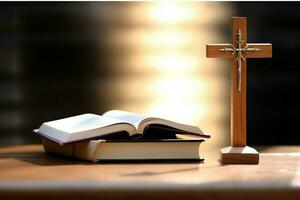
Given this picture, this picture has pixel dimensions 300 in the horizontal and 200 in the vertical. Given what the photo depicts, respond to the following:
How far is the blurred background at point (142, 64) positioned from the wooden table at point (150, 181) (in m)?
0.41

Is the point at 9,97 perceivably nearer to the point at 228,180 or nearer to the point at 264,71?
→ the point at 264,71

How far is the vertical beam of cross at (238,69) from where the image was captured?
1.14 metres

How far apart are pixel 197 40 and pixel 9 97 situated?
435 millimetres

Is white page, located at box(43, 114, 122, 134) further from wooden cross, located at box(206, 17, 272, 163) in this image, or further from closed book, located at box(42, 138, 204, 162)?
wooden cross, located at box(206, 17, 272, 163)

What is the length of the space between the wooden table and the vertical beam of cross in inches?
3.0

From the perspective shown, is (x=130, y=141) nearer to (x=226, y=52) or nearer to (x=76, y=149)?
(x=76, y=149)

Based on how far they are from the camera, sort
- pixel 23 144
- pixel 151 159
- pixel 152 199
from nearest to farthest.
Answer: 1. pixel 152 199
2. pixel 151 159
3. pixel 23 144

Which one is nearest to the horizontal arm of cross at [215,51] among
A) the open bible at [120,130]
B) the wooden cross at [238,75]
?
the wooden cross at [238,75]

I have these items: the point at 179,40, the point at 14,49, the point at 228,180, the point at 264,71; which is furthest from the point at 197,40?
the point at 228,180

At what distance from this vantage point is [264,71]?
4.91ft

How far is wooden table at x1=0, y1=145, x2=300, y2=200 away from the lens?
91cm

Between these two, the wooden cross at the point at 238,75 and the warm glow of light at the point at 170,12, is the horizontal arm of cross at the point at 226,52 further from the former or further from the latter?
the warm glow of light at the point at 170,12

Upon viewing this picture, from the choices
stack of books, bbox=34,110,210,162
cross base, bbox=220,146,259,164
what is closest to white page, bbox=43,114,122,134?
stack of books, bbox=34,110,210,162

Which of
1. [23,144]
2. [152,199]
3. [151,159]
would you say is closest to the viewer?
[152,199]
